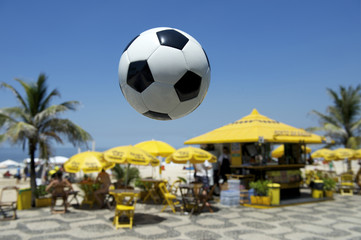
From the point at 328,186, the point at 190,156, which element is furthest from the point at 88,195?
the point at 328,186

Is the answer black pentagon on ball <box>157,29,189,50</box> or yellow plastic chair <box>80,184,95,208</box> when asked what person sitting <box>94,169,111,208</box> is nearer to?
yellow plastic chair <box>80,184,95,208</box>

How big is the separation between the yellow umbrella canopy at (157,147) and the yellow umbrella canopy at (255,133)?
1.36 meters

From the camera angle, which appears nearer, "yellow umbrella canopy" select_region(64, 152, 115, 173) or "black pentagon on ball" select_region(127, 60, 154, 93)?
"black pentagon on ball" select_region(127, 60, 154, 93)

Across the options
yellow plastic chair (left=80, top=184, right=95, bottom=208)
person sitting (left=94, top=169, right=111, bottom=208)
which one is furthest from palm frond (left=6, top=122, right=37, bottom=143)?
person sitting (left=94, top=169, right=111, bottom=208)

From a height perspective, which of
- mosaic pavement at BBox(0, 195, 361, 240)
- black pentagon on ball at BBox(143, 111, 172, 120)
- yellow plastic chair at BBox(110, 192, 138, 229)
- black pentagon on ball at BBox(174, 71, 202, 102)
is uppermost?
black pentagon on ball at BBox(174, 71, 202, 102)

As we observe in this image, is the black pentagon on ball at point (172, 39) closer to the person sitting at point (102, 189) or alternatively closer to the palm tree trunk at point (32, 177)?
the person sitting at point (102, 189)

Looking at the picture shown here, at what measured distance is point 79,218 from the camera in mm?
8891

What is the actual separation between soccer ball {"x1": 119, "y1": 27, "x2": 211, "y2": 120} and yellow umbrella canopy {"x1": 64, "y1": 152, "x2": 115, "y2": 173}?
776cm

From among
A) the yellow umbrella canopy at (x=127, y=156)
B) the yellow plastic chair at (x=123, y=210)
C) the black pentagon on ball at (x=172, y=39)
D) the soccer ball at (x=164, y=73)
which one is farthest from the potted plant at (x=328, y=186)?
the black pentagon on ball at (x=172, y=39)

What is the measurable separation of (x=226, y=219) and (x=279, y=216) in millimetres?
1943

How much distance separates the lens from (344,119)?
2150 centimetres

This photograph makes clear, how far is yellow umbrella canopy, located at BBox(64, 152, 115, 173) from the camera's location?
10047 mm

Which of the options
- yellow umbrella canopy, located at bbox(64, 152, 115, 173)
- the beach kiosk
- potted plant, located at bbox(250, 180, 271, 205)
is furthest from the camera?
the beach kiosk

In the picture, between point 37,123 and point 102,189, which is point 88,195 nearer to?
point 102,189
